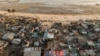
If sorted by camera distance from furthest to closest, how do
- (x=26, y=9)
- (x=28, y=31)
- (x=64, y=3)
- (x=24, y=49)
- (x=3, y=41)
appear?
(x=64, y=3)
(x=26, y=9)
(x=28, y=31)
(x=3, y=41)
(x=24, y=49)

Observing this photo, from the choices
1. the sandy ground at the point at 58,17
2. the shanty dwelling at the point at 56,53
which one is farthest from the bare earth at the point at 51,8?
the shanty dwelling at the point at 56,53

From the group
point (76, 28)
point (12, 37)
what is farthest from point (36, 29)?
point (76, 28)

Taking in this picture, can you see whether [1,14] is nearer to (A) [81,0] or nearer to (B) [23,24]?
(B) [23,24]

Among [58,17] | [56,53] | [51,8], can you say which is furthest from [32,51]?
[51,8]

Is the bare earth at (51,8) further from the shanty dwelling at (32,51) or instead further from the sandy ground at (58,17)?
the shanty dwelling at (32,51)

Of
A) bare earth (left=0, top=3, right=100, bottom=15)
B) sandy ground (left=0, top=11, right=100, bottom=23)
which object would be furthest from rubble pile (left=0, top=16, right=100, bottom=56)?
bare earth (left=0, top=3, right=100, bottom=15)

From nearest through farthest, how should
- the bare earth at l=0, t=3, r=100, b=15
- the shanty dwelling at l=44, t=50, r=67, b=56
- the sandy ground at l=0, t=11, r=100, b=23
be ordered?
1. the shanty dwelling at l=44, t=50, r=67, b=56
2. the sandy ground at l=0, t=11, r=100, b=23
3. the bare earth at l=0, t=3, r=100, b=15

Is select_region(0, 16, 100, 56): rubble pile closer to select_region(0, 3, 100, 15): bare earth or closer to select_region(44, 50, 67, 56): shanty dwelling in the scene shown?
select_region(44, 50, 67, 56): shanty dwelling

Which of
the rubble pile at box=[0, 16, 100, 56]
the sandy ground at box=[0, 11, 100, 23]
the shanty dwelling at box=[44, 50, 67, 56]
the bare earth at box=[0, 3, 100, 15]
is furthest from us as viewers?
the bare earth at box=[0, 3, 100, 15]
